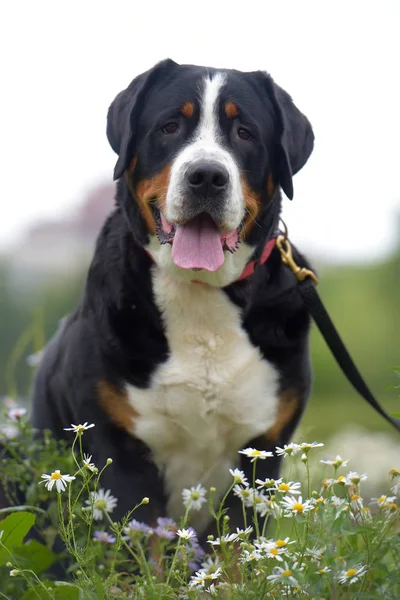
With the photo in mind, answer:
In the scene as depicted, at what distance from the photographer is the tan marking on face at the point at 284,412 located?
3406 mm

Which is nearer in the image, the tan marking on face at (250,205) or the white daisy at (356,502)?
the white daisy at (356,502)

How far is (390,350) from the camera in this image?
10.1 m

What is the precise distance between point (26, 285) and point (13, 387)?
5.84 m

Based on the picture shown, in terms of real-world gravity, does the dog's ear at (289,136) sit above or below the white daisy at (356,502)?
above

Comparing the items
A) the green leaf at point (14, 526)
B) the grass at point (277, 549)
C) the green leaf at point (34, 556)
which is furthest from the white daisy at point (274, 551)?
the green leaf at point (34, 556)

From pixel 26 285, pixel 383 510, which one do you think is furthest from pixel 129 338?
pixel 26 285

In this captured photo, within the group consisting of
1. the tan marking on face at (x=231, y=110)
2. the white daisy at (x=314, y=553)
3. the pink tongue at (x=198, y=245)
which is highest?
the tan marking on face at (x=231, y=110)

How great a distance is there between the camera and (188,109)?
10.8 feet

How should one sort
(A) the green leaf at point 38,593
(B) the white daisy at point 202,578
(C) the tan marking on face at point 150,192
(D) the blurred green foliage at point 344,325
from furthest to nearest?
(D) the blurred green foliage at point 344,325 → (C) the tan marking on face at point 150,192 → (A) the green leaf at point 38,593 → (B) the white daisy at point 202,578

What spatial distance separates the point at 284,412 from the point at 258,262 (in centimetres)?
54

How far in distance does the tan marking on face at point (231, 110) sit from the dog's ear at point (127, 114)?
0.94 feet

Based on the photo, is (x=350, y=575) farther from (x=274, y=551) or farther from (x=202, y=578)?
(x=202, y=578)

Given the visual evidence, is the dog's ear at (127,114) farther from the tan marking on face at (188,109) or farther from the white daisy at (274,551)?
the white daisy at (274,551)

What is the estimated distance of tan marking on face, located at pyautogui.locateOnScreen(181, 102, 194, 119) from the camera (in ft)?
10.8
